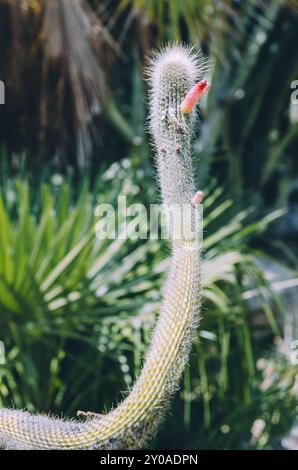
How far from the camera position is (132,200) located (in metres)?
3.67

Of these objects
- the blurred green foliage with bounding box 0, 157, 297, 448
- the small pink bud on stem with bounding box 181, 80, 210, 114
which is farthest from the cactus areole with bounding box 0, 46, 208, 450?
the blurred green foliage with bounding box 0, 157, 297, 448

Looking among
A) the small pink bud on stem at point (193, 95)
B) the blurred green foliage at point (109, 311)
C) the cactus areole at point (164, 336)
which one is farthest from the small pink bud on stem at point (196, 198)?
the blurred green foliage at point (109, 311)

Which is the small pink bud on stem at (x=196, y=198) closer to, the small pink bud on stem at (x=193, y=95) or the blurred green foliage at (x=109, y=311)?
the small pink bud on stem at (x=193, y=95)

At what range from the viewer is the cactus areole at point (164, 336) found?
1.24 m

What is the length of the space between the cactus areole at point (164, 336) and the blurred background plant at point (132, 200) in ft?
4.79

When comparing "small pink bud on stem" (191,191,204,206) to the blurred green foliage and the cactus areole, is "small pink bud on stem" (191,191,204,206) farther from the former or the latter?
→ the blurred green foliage

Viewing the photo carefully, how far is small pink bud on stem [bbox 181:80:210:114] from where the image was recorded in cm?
132

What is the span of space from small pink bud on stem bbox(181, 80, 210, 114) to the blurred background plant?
1.51 meters

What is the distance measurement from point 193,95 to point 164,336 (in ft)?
1.42

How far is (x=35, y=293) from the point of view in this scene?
3.05 metres

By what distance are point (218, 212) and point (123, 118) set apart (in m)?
1.10

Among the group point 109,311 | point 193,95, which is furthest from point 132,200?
point 193,95

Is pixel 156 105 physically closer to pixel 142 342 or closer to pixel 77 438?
pixel 77 438

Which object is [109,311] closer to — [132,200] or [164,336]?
[132,200]
